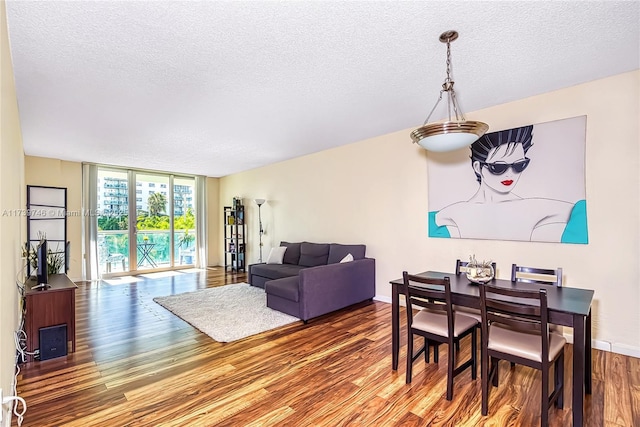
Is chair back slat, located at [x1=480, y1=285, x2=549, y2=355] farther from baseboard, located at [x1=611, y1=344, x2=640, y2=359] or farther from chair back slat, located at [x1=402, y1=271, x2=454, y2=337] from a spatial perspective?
baseboard, located at [x1=611, y1=344, x2=640, y2=359]

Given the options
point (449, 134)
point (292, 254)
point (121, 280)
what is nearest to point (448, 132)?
point (449, 134)

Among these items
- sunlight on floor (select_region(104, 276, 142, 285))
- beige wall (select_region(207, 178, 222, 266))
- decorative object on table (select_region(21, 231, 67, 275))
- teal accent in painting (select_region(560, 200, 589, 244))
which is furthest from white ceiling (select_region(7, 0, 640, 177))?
beige wall (select_region(207, 178, 222, 266))

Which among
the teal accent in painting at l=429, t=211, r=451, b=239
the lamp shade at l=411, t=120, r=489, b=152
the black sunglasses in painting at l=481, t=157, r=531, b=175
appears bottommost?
the teal accent in painting at l=429, t=211, r=451, b=239

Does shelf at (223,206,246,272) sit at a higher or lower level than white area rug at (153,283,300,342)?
higher

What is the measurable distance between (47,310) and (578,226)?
5.29 m

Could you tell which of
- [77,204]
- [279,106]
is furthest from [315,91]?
[77,204]

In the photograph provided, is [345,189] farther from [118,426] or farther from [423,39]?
[118,426]

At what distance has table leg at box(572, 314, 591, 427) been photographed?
5.95ft

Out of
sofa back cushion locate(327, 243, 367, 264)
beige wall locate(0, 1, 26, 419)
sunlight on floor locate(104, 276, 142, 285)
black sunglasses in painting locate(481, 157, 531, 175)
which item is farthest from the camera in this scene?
sunlight on floor locate(104, 276, 142, 285)

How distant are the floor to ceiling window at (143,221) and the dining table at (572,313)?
277 inches

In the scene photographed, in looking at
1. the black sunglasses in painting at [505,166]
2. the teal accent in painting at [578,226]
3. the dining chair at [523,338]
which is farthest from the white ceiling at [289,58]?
the dining chair at [523,338]

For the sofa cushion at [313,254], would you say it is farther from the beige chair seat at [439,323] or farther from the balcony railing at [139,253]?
the balcony railing at [139,253]

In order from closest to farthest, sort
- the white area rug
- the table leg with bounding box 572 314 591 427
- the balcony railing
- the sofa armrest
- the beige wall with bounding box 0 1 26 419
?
the beige wall with bounding box 0 1 26 419, the table leg with bounding box 572 314 591 427, the white area rug, the sofa armrest, the balcony railing

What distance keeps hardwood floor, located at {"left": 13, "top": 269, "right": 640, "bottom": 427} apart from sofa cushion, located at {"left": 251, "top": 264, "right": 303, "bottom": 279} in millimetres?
1557
